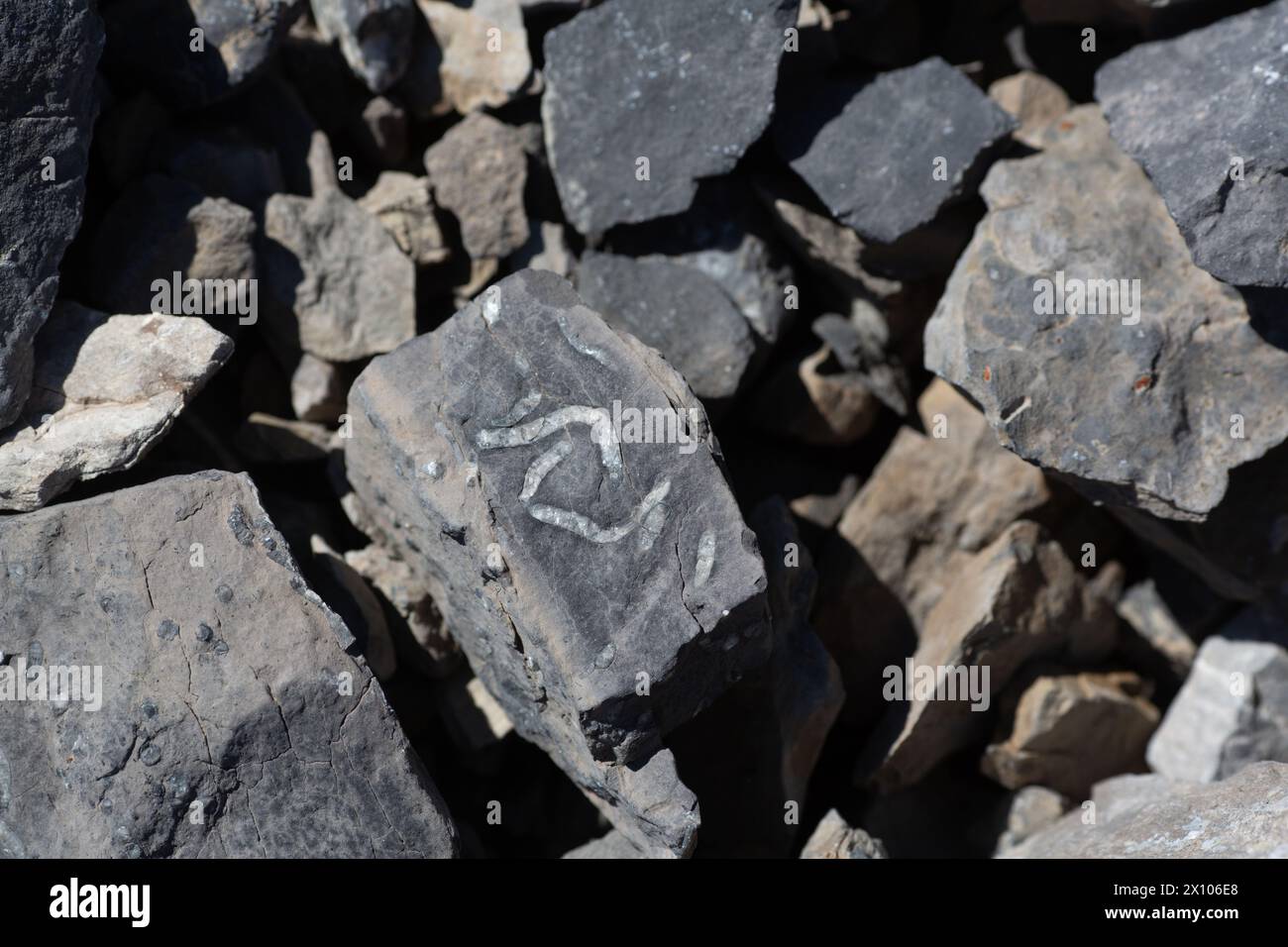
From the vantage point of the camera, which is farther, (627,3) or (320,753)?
(627,3)

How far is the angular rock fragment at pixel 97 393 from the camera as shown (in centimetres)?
277

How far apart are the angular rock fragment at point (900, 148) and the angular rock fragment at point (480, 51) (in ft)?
3.20

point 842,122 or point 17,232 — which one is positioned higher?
point 842,122

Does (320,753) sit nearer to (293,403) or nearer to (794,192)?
(293,403)

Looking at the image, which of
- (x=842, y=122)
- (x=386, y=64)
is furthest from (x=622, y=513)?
(x=386, y=64)

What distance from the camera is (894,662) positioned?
11.9ft

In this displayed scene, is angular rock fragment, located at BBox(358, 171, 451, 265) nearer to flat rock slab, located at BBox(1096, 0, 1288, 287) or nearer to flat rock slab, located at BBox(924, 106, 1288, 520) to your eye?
flat rock slab, located at BBox(924, 106, 1288, 520)

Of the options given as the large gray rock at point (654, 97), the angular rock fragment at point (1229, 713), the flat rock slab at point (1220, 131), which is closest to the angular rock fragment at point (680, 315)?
the large gray rock at point (654, 97)

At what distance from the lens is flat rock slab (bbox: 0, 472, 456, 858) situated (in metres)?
2.56

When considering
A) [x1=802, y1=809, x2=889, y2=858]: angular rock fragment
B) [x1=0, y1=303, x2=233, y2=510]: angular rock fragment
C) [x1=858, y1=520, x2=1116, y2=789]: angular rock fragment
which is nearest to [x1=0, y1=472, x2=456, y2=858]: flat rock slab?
[x1=0, y1=303, x2=233, y2=510]: angular rock fragment

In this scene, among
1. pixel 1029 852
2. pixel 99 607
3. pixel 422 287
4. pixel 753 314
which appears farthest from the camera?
pixel 422 287

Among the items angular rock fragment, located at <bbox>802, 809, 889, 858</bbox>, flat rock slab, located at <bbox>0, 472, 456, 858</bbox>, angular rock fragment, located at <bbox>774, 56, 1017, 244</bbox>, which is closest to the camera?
flat rock slab, located at <bbox>0, 472, 456, 858</bbox>

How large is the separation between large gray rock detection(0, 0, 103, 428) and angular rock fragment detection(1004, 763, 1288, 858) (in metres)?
3.11

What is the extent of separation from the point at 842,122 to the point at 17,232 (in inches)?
92.3
